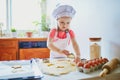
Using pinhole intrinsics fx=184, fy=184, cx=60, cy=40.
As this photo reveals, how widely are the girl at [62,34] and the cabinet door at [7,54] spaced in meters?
1.61

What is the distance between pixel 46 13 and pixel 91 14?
2.13m

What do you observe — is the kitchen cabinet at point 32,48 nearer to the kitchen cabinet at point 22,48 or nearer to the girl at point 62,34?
the kitchen cabinet at point 22,48

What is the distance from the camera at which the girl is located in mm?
1401

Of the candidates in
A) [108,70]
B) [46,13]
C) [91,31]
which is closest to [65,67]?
[108,70]

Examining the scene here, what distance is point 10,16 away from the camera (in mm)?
3430

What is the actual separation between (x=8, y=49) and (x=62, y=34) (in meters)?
1.77

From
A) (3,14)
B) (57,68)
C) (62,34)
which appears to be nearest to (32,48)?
(3,14)

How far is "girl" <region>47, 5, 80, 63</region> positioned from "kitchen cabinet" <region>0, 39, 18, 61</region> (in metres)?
1.60

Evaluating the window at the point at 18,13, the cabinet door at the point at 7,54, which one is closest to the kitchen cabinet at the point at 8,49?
the cabinet door at the point at 7,54

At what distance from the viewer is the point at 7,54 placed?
3020 millimetres

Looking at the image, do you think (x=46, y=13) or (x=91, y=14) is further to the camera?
(x=46, y=13)

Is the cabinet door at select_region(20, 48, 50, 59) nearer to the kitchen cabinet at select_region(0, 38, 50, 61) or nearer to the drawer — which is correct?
the kitchen cabinet at select_region(0, 38, 50, 61)

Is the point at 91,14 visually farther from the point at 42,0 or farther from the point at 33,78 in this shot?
the point at 42,0

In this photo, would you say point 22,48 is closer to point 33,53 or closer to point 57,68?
point 33,53
